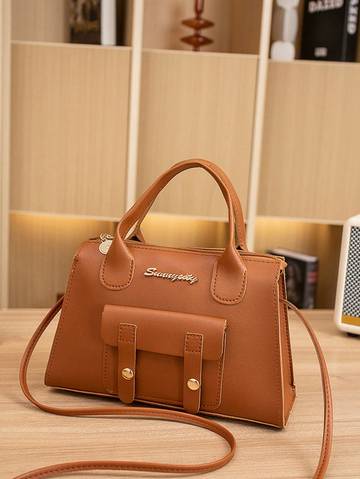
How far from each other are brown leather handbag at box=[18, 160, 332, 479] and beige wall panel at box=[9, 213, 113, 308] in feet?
6.25

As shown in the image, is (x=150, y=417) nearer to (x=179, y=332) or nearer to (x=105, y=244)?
(x=179, y=332)

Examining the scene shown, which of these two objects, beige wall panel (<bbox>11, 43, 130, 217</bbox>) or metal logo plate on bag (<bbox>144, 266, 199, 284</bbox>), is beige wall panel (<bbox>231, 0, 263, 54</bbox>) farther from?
metal logo plate on bag (<bbox>144, 266, 199, 284</bbox>)

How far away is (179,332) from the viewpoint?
805 millimetres

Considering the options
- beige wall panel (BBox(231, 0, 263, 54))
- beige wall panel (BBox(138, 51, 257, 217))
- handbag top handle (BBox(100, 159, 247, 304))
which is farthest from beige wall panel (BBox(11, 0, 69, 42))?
handbag top handle (BBox(100, 159, 247, 304))

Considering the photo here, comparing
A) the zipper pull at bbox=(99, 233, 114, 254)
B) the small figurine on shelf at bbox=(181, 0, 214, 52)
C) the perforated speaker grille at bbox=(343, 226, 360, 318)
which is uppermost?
the small figurine on shelf at bbox=(181, 0, 214, 52)

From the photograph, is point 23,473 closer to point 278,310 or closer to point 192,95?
point 278,310

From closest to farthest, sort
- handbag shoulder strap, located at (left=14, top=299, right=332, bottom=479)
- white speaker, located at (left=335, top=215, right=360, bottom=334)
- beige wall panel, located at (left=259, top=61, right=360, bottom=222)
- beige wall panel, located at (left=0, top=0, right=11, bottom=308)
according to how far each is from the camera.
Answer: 1. handbag shoulder strap, located at (left=14, top=299, right=332, bottom=479)
2. white speaker, located at (left=335, top=215, right=360, bottom=334)
3. beige wall panel, located at (left=0, top=0, right=11, bottom=308)
4. beige wall panel, located at (left=259, top=61, right=360, bottom=222)

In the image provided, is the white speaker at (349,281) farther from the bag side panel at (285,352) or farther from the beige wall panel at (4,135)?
the beige wall panel at (4,135)

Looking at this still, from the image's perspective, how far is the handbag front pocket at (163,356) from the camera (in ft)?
2.62

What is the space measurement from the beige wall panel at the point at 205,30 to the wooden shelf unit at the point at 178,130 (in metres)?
0.11

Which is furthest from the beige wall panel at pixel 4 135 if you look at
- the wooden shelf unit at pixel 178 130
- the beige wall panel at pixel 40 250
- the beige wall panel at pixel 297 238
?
the beige wall panel at pixel 297 238

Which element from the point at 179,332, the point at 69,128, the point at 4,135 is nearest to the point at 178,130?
the point at 69,128

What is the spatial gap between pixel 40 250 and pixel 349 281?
1855 mm

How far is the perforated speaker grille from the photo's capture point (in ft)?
3.77
